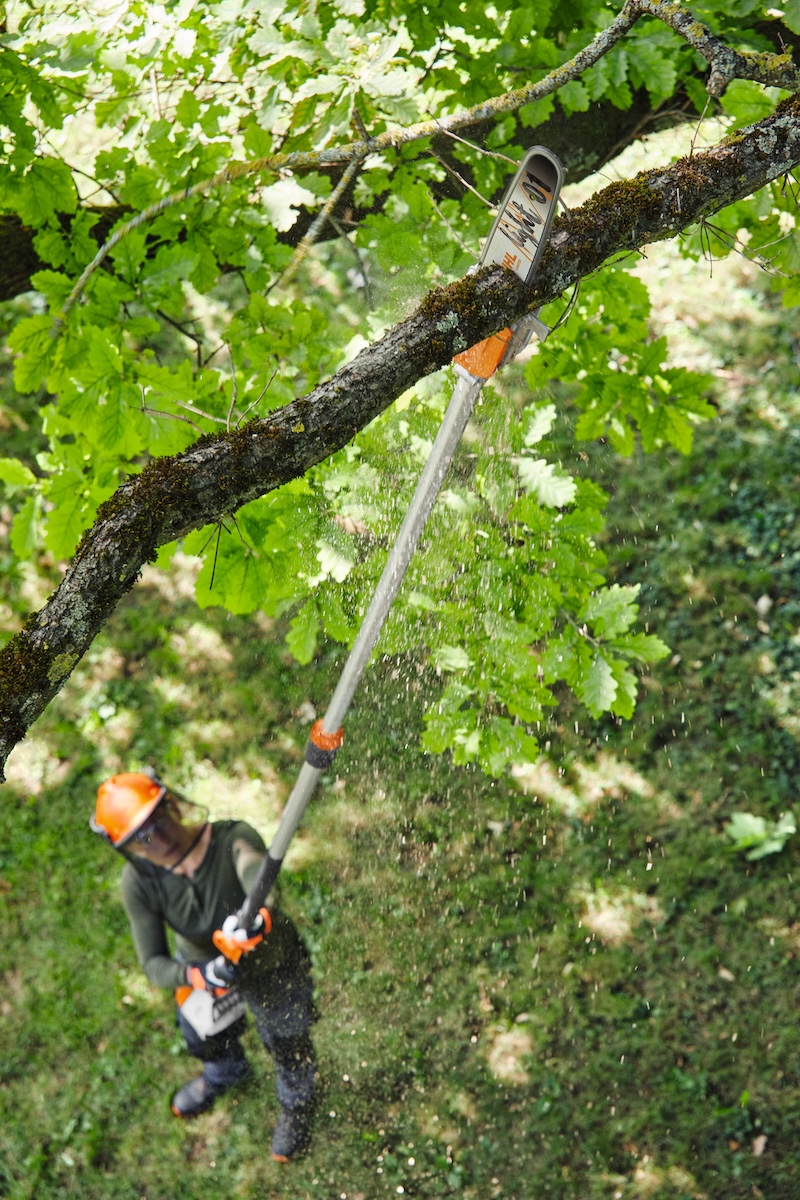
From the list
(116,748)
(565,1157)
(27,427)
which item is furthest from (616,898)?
(27,427)

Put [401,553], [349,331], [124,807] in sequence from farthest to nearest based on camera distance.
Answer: [124,807], [349,331], [401,553]

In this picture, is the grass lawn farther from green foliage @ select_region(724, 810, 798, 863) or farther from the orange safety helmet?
the orange safety helmet

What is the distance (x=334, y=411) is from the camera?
1.68 metres

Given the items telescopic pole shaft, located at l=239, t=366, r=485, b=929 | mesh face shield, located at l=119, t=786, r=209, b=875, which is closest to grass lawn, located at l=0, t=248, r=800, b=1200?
mesh face shield, located at l=119, t=786, r=209, b=875

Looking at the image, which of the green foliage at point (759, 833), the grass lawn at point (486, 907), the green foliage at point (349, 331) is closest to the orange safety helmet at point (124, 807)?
the grass lawn at point (486, 907)

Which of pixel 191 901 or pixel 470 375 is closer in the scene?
pixel 470 375

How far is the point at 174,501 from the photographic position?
5.15 ft

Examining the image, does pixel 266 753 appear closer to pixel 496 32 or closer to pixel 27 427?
pixel 27 427

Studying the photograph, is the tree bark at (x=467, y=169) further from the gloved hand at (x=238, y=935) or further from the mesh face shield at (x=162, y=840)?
the gloved hand at (x=238, y=935)

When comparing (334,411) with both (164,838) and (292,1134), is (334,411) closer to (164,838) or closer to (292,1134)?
(164,838)

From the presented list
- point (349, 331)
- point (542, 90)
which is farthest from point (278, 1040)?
point (542, 90)

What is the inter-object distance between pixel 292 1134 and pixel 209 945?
3.78 feet

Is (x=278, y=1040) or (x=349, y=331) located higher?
(x=349, y=331)

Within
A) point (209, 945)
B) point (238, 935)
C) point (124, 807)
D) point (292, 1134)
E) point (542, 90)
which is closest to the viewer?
point (542, 90)
